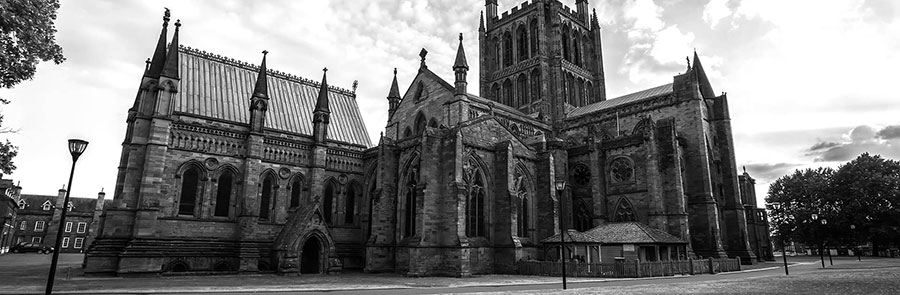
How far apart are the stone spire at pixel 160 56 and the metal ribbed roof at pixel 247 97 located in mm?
3180

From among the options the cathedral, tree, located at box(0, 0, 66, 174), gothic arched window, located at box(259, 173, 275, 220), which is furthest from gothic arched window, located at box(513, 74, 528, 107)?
tree, located at box(0, 0, 66, 174)

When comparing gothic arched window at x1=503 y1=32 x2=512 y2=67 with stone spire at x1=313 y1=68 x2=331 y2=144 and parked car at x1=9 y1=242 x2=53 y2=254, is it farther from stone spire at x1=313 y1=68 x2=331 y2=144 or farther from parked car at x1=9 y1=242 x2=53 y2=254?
parked car at x1=9 y1=242 x2=53 y2=254

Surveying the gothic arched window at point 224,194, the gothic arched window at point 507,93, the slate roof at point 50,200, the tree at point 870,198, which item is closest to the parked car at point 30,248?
the slate roof at point 50,200

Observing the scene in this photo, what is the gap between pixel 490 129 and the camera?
1275 inches

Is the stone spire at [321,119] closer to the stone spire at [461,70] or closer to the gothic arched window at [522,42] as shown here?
the stone spire at [461,70]

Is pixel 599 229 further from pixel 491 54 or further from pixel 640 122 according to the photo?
pixel 491 54

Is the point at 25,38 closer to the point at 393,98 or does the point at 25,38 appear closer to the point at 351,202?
the point at 351,202

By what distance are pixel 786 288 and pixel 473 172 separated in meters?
17.0

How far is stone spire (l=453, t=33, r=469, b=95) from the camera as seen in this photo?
3794 centimetres

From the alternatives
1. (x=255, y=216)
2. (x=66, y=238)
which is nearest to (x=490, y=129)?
(x=255, y=216)

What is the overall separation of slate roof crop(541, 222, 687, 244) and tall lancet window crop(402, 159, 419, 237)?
843 cm

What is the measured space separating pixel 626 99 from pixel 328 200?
101ft

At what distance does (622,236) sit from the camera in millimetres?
27859

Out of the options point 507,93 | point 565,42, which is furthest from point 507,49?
A: point 565,42
